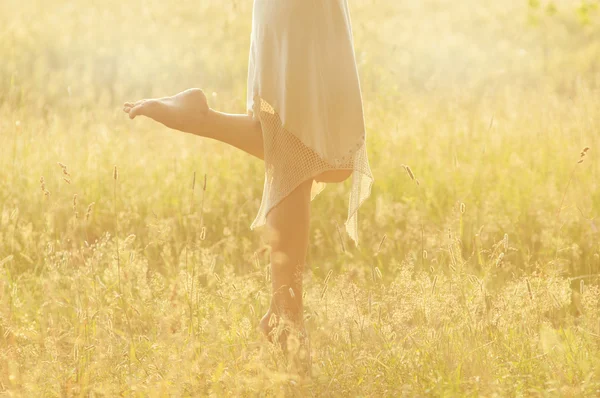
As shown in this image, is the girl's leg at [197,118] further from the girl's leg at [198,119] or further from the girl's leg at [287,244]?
the girl's leg at [287,244]

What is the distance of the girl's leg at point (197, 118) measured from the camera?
93.9 inches

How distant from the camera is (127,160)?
441 centimetres

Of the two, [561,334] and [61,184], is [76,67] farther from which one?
[561,334]

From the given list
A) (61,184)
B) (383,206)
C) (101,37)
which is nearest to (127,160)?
(61,184)

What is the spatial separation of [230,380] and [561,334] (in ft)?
3.48

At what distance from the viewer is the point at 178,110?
241cm

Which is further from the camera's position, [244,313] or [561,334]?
[244,313]

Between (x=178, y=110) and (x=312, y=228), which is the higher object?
(x=178, y=110)

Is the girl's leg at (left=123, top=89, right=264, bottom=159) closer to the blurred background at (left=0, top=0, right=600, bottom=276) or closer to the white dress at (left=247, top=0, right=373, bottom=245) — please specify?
the white dress at (left=247, top=0, right=373, bottom=245)

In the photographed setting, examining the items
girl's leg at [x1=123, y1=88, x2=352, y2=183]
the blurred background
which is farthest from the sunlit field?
girl's leg at [x1=123, y1=88, x2=352, y2=183]

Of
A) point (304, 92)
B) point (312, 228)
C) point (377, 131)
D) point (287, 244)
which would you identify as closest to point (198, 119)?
point (304, 92)

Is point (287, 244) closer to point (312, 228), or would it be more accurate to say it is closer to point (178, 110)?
point (178, 110)

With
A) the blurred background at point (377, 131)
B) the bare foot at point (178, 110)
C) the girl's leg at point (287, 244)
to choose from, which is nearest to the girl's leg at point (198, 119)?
the bare foot at point (178, 110)

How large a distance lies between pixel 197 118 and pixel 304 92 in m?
0.32
